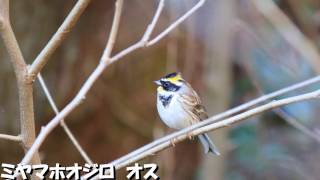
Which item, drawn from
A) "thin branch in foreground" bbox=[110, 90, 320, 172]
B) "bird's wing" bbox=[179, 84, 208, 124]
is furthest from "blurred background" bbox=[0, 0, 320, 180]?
"thin branch in foreground" bbox=[110, 90, 320, 172]

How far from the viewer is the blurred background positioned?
2.98 meters

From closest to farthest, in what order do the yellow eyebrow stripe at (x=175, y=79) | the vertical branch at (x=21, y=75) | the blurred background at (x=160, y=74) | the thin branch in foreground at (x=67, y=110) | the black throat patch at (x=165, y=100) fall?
1. the thin branch in foreground at (x=67, y=110)
2. the vertical branch at (x=21, y=75)
3. the yellow eyebrow stripe at (x=175, y=79)
4. the black throat patch at (x=165, y=100)
5. the blurred background at (x=160, y=74)

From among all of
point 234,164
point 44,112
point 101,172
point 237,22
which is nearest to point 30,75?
point 101,172

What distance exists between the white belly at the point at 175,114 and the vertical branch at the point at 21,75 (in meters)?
0.56

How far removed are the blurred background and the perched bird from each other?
3.12ft

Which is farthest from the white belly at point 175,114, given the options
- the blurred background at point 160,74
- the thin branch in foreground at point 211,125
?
the blurred background at point 160,74

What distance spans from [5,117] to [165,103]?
1.43 metres

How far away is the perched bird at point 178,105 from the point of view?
1.75 m

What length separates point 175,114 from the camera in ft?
5.90

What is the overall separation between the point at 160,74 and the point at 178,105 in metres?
1.47

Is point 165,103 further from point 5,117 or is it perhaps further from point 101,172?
point 5,117

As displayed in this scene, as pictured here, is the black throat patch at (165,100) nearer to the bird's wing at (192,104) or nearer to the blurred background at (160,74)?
the bird's wing at (192,104)

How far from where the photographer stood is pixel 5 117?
304cm

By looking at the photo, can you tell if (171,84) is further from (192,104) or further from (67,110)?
(67,110)
